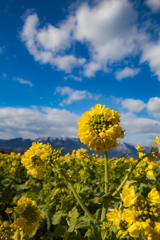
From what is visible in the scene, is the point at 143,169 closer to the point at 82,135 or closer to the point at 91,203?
the point at 82,135

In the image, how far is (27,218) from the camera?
206 centimetres

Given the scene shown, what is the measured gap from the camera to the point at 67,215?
8.67 ft

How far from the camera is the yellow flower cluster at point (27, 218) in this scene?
2.02 m

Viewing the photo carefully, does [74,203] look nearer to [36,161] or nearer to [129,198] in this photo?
[36,161]

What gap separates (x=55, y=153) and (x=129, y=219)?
3.86 ft

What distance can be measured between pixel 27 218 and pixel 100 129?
5.71 ft

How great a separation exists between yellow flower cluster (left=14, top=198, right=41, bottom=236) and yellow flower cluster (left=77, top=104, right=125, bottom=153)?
142 cm

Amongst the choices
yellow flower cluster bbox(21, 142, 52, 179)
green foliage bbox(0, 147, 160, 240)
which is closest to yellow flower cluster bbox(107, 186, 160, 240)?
green foliage bbox(0, 147, 160, 240)

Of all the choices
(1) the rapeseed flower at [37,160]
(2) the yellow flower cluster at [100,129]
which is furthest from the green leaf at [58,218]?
(2) the yellow flower cluster at [100,129]

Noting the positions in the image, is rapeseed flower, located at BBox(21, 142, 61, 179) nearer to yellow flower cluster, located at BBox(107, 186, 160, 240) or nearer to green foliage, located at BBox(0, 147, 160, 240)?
green foliage, located at BBox(0, 147, 160, 240)

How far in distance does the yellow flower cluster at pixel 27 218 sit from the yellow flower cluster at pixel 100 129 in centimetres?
142

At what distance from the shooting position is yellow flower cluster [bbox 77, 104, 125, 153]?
164cm

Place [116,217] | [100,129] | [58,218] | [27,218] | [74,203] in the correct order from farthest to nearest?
[74,203] < [58,218] < [27,218] < [100,129] < [116,217]

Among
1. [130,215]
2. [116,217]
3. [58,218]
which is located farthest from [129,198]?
[58,218]
